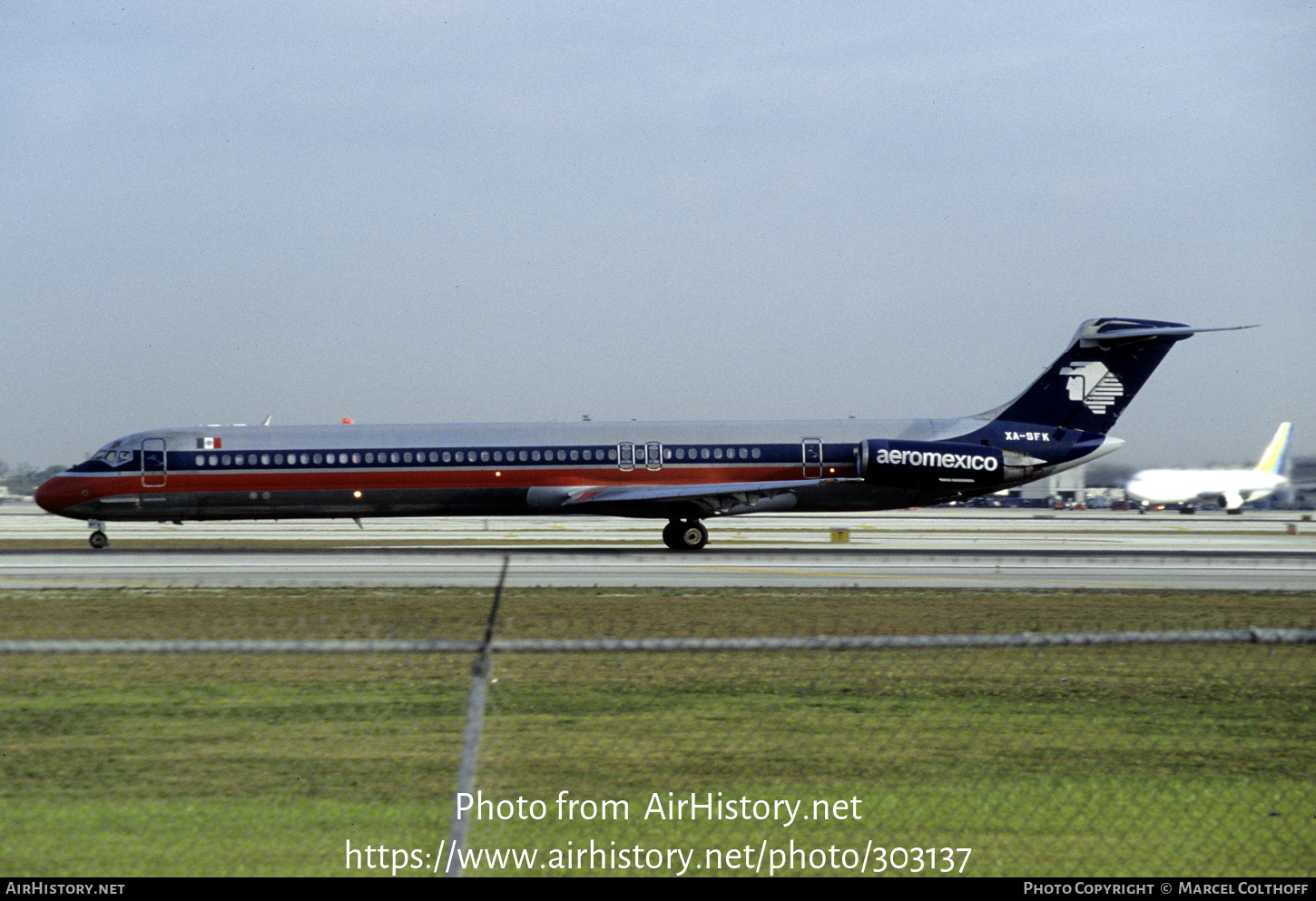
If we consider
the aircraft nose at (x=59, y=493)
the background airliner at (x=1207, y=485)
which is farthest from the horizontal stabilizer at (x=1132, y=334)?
the background airliner at (x=1207, y=485)

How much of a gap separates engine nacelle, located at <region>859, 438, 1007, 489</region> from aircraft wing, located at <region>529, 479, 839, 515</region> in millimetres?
1299

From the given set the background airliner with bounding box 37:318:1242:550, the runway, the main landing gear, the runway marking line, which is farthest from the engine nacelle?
the runway marking line

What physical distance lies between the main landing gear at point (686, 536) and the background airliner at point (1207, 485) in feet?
166

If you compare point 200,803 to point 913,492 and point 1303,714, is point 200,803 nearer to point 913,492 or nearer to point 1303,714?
point 1303,714

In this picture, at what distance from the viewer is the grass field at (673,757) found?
6.85 metres

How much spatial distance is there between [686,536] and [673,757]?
78.4ft

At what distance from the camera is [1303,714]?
1079 centimetres

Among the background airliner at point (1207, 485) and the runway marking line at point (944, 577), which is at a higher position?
the runway marking line at point (944, 577)

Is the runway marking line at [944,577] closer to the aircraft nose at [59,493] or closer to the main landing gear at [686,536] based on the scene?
the main landing gear at [686,536]

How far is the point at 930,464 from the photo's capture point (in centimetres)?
3256

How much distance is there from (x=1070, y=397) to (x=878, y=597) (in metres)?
17.2

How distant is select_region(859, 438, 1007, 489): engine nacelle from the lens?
32.2 m

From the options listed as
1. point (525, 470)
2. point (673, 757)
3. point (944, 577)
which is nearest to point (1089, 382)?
point (944, 577)

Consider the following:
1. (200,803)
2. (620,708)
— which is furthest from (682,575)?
(200,803)
